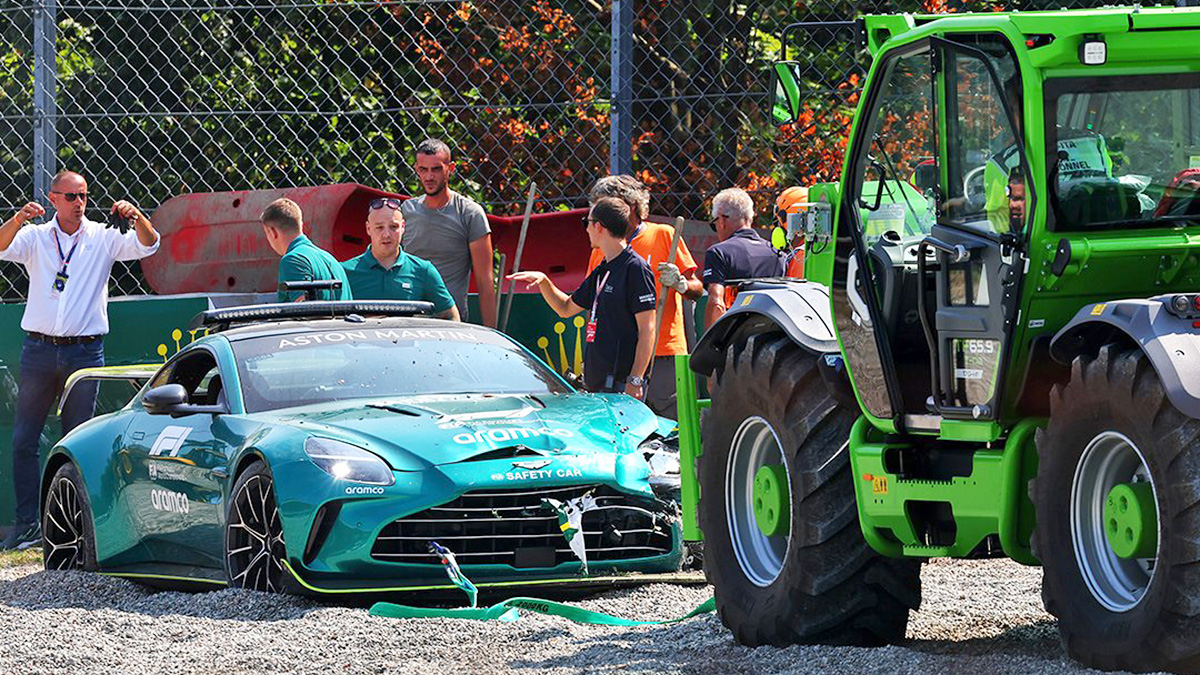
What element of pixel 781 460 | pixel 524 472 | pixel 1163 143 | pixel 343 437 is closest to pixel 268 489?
pixel 343 437

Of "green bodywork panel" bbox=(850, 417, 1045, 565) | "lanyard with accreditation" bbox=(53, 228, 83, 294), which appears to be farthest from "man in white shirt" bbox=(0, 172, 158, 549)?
"green bodywork panel" bbox=(850, 417, 1045, 565)

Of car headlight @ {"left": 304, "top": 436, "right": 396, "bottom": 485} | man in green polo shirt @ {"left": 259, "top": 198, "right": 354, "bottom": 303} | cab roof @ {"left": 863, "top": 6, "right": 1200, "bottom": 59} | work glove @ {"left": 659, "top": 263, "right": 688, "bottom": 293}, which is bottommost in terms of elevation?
car headlight @ {"left": 304, "top": 436, "right": 396, "bottom": 485}

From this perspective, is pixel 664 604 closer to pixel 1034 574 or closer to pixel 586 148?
pixel 1034 574

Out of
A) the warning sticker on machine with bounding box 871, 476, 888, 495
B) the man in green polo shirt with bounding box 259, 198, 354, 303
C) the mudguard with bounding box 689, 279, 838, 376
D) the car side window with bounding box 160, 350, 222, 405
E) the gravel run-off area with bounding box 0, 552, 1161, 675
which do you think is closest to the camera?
the gravel run-off area with bounding box 0, 552, 1161, 675

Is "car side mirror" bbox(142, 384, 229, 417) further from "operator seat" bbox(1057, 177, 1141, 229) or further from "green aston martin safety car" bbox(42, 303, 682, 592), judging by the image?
"operator seat" bbox(1057, 177, 1141, 229)

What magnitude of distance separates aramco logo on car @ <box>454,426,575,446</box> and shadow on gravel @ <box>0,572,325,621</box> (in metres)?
0.92

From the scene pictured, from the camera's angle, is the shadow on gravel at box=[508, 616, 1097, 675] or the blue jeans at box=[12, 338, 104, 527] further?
the blue jeans at box=[12, 338, 104, 527]

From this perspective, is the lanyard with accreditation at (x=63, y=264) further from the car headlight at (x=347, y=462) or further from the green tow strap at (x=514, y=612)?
the green tow strap at (x=514, y=612)

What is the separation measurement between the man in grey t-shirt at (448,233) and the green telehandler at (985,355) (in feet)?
14.7

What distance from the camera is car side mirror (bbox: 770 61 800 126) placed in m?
7.31

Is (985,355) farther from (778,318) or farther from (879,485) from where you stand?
(778,318)

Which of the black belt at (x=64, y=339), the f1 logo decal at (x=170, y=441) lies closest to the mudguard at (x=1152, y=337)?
the f1 logo decal at (x=170, y=441)

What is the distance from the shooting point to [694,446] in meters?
8.39

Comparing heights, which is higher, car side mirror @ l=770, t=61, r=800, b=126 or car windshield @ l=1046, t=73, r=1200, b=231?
car side mirror @ l=770, t=61, r=800, b=126
